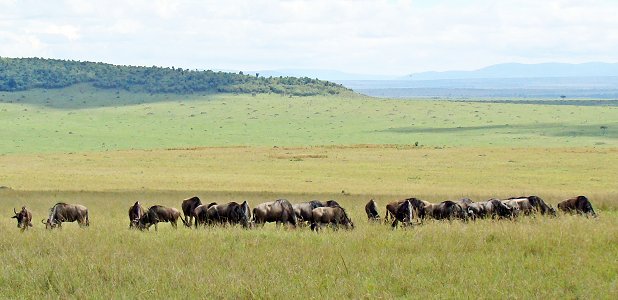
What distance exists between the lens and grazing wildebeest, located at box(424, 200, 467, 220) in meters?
18.4

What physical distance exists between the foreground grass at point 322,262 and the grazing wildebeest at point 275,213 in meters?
1.84

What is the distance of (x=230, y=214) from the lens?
18203 mm

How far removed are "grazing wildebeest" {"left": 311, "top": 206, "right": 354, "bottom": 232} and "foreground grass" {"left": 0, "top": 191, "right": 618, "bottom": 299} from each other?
131 centimetres

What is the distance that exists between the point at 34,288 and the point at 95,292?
3.17ft

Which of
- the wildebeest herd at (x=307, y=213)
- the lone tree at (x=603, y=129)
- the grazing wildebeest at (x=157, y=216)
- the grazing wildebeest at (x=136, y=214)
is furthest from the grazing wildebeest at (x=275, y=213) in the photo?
the lone tree at (x=603, y=129)

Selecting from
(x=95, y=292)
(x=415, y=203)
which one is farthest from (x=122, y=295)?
(x=415, y=203)

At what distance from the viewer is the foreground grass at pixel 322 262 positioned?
1048cm

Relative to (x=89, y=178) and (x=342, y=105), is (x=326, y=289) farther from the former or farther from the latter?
(x=342, y=105)

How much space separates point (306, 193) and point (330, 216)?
13.9 m

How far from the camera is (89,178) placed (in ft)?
134

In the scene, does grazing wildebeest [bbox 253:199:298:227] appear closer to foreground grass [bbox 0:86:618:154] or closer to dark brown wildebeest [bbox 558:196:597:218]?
dark brown wildebeest [bbox 558:196:597:218]

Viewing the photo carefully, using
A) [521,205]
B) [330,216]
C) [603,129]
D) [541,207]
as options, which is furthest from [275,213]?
[603,129]

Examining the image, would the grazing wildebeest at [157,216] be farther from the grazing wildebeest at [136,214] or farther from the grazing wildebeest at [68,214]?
the grazing wildebeest at [68,214]

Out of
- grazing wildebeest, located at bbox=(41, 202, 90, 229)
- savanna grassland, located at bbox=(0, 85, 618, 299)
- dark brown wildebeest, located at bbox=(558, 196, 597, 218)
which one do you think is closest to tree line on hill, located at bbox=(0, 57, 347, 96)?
savanna grassland, located at bbox=(0, 85, 618, 299)
